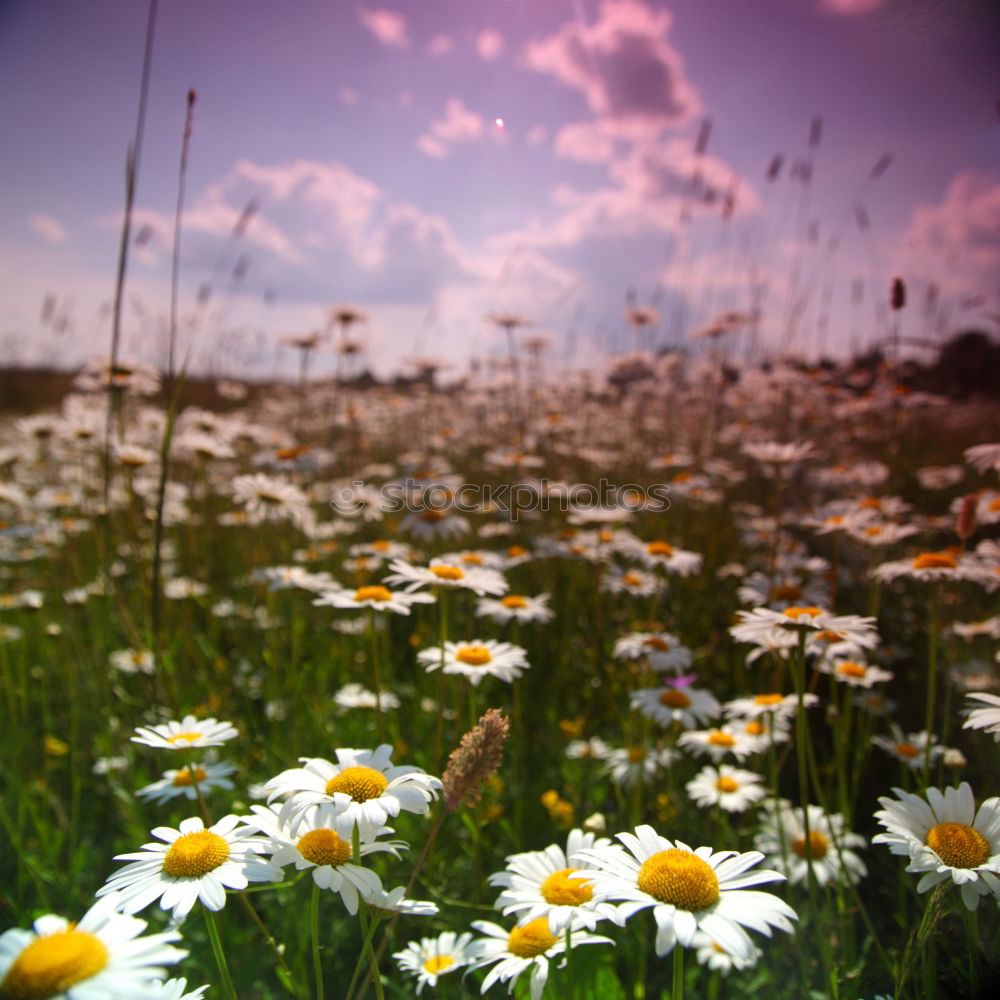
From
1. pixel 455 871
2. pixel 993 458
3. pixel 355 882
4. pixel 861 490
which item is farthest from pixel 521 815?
pixel 861 490

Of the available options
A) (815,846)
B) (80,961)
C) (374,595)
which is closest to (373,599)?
(374,595)

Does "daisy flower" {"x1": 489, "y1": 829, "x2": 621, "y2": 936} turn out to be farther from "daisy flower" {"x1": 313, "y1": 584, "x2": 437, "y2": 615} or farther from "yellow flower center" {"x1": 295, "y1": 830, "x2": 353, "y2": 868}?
"daisy flower" {"x1": 313, "y1": 584, "x2": 437, "y2": 615}

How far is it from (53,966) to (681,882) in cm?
60

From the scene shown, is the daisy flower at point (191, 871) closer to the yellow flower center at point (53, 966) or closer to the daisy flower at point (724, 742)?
the yellow flower center at point (53, 966)

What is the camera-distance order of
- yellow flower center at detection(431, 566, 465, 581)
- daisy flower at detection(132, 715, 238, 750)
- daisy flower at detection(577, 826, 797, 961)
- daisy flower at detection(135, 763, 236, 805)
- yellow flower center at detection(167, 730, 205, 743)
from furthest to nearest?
yellow flower center at detection(431, 566, 465, 581), daisy flower at detection(135, 763, 236, 805), yellow flower center at detection(167, 730, 205, 743), daisy flower at detection(132, 715, 238, 750), daisy flower at detection(577, 826, 797, 961)

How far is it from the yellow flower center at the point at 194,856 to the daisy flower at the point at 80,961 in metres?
0.20

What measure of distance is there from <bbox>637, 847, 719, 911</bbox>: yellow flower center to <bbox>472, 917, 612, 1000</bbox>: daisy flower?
22 cm

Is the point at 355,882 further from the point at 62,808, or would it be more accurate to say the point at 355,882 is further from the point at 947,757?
the point at 62,808

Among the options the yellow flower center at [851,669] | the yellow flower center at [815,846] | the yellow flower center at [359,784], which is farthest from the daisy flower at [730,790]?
the yellow flower center at [359,784]

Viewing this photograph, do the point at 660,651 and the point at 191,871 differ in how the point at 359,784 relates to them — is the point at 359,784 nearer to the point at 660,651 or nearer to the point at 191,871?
the point at 191,871

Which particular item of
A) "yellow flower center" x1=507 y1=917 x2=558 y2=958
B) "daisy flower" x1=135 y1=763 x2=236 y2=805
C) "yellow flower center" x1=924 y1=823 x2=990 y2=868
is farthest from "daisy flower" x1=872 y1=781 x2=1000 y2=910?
"daisy flower" x1=135 y1=763 x2=236 y2=805

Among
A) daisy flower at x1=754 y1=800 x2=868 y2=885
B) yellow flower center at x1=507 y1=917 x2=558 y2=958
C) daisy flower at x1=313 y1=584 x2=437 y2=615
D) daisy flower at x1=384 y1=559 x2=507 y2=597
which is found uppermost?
daisy flower at x1=384 y1=559 x2=507 y2=597

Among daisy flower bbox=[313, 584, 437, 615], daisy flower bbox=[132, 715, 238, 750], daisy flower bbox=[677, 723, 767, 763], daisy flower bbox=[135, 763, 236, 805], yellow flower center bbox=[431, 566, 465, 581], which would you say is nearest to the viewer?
daisy flower bbox=[132, 715, 238, 750]

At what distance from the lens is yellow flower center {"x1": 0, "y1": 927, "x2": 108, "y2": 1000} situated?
519 millimetres
